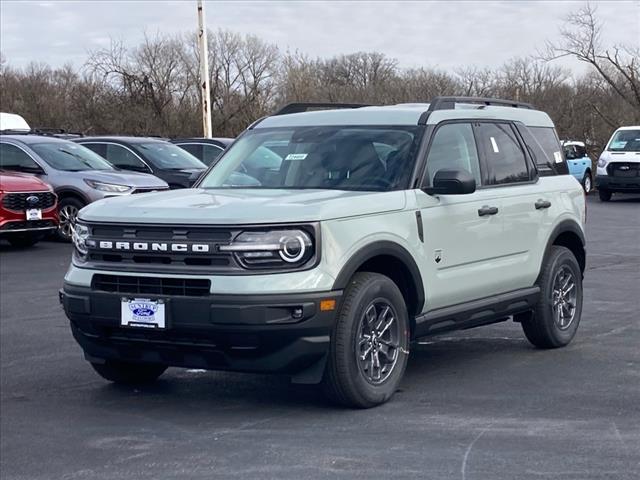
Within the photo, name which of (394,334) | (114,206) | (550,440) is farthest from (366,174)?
(550,440)

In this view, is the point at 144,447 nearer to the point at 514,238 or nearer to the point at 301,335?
the point at 301,335

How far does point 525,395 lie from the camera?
7.11m

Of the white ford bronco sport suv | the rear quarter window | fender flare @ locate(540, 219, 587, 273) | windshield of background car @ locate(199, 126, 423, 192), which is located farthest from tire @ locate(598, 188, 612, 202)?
windshield of background car @ locate(199, 126, 423, 192)

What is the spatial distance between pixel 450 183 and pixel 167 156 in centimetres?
1392

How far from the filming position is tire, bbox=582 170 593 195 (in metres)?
31.9

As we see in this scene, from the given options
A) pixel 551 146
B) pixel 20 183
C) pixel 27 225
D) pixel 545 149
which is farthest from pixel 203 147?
pixel 545 149

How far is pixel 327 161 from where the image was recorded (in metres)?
7.55

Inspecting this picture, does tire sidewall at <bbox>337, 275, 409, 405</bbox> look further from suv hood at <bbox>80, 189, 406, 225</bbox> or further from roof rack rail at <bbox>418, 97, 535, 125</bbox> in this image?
roof rack rail at <bbox>418, 97, 535, 125</bbox>

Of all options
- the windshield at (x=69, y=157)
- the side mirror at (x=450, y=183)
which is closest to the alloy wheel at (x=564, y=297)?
the side mirror at (x=450, y=183)

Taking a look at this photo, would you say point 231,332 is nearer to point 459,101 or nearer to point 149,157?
point 459,101

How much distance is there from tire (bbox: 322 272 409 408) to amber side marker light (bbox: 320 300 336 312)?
0.13m

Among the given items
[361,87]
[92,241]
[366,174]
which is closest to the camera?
[92,241]

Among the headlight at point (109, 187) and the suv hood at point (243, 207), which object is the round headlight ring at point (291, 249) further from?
the headlight at point (109, 187)

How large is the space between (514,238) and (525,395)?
1425 mm
